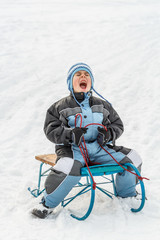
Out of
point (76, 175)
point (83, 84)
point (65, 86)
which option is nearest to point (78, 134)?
point (76, 175)

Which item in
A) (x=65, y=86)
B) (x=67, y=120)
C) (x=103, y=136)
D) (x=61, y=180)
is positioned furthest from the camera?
(x=65, y=86)

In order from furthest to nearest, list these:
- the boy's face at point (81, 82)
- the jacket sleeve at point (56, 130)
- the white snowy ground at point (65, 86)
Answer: the boy's face at point (81, 82) < the jacket sleeve at point (56, 130) < the white snowy ground at point (65, 86)

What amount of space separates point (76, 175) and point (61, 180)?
0.14 m

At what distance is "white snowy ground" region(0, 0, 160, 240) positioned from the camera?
250 centimetres

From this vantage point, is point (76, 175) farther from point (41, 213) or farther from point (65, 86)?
point (65, 86)

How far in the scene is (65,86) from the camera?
643 centimetres

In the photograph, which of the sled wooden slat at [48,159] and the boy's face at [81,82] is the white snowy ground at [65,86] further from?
the boy's face at [81,82]

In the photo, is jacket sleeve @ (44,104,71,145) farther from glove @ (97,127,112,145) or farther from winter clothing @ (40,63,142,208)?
glove @ (97,127,112,145)

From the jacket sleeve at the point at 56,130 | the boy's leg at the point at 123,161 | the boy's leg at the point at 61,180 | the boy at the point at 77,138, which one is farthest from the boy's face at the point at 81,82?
the boy's leg at the point at 61,180

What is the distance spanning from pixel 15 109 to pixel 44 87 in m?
0.97

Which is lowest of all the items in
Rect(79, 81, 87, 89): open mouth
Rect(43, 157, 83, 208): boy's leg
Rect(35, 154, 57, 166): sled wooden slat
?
Rect(43, 157, 83, 208): boy's leg

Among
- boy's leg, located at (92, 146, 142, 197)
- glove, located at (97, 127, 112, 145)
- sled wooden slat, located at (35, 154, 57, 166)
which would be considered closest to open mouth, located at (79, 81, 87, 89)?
glove, located at (97, 127, 112, 145)

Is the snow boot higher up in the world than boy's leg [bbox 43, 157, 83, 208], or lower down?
lower down

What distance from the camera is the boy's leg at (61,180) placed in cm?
→ 254
